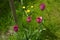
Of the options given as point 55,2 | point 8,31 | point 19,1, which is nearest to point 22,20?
point 8,31

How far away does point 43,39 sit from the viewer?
2275 millimetres

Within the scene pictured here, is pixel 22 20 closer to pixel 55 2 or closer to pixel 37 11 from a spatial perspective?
pixel 37 11

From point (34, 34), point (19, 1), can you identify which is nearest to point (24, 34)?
point (34, 34)

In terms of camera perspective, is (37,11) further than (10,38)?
Yes

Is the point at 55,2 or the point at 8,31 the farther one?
the point at 55,2

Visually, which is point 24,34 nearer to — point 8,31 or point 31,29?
point 31,29

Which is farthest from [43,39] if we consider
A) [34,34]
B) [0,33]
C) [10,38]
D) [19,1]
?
[19,1]

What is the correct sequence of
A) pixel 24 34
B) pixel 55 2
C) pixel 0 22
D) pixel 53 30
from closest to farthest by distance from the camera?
pixel 24 34, pixel 53 30, pixel 0 22, pixel 55 2

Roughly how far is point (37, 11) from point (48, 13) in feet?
0.51

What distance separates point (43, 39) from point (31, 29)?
0.63 ft

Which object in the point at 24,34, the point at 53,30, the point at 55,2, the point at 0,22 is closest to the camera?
the point at 24,34

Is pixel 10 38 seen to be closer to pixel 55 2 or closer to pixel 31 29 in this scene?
pixel 31 29

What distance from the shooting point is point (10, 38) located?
2.32 metres

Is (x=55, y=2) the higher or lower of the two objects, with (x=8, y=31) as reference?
higher
